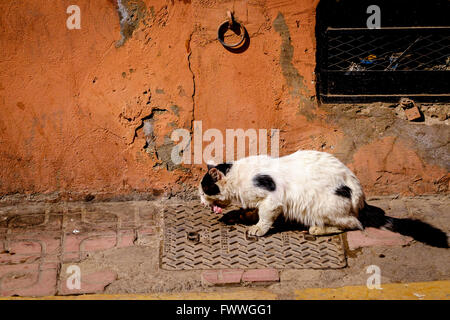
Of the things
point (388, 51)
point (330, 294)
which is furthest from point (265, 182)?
point (388, 51)

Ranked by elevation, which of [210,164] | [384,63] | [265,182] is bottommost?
[265,182]

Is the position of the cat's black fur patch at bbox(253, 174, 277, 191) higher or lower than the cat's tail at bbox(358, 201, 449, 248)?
higher

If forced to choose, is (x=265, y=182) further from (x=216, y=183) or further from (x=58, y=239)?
(x=58, y=239)

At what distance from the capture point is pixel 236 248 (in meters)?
5.52

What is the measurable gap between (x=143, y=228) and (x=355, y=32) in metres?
3.23

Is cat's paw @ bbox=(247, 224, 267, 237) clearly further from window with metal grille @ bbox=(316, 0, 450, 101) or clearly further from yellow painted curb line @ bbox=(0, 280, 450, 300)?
window with metal grille @ bbox=(316, 0, 450, 101)

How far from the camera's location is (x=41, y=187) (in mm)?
6238

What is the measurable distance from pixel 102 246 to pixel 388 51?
12.7 feet

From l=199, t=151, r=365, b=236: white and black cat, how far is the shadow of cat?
0.22m

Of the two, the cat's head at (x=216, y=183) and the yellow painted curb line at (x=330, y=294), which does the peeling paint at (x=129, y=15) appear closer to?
the cat's head at (x=216, y=183)

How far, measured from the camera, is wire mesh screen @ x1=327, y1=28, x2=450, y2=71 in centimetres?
589

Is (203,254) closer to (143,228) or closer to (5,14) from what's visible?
(143,228)

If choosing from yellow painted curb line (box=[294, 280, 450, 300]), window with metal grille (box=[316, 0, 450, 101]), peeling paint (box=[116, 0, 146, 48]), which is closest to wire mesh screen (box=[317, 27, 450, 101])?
window with metal grille (box=[316, 0, 450, 101])

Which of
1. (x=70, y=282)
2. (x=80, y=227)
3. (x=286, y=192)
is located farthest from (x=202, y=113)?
(x=70, y=282)
